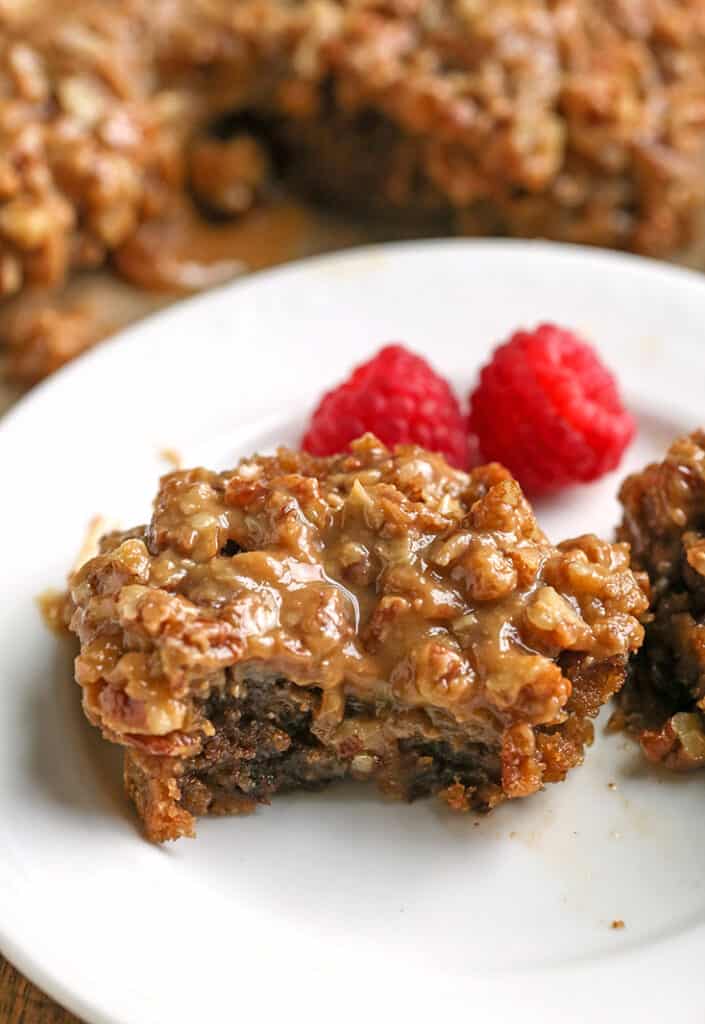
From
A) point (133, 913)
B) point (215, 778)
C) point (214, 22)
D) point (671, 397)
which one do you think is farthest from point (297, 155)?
point (133, 913)

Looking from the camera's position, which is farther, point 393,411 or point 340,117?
point 340,117

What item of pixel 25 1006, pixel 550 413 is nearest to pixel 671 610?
pixel 550 413

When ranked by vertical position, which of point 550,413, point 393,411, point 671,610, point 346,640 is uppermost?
point 346,640

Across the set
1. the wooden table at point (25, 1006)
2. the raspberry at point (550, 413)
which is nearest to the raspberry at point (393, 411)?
the raspberry at point (550, 413)

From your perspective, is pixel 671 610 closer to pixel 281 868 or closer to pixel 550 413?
pixel 550 413

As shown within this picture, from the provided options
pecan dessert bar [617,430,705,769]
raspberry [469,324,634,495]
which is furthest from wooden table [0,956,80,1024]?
raspberry [469,324,634,495]

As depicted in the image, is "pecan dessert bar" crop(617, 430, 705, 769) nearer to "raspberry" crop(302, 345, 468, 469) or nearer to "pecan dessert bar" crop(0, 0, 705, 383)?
"raspberry" crop(302, 345, 468, 469)

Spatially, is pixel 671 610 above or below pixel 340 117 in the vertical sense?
below

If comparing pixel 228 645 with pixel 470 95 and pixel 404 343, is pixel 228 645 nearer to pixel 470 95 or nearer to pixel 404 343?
pixel 404 343
